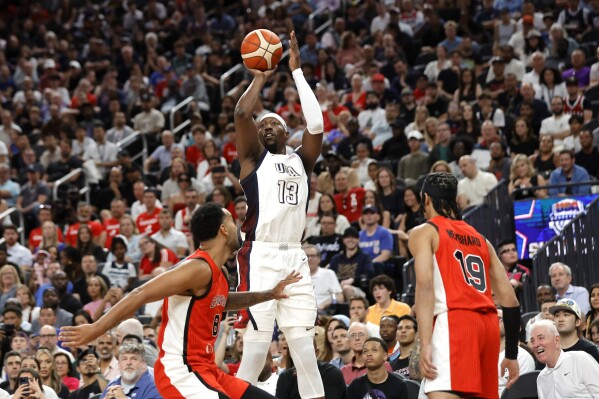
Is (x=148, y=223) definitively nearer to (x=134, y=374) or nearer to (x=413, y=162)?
(x=413, y=162)

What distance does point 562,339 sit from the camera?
10.3 m

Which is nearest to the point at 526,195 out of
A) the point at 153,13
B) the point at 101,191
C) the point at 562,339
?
the point at 562,339

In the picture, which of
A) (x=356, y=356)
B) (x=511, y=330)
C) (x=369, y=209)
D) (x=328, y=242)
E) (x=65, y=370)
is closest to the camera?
(x=511, y=330)

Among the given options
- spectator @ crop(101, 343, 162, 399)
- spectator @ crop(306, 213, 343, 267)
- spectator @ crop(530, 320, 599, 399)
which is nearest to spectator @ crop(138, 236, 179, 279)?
spectator @ crop(306, 213, 343, 267)

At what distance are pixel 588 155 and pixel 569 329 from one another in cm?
615

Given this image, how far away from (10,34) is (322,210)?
14518 millimetres

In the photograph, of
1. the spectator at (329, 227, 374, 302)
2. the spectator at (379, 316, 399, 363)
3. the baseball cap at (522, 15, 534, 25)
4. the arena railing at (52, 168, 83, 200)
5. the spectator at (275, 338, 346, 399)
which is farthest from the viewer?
the baseball cap at (522, 15, 534, 25)

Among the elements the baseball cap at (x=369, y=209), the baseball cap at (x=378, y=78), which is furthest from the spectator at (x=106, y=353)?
the baseball cap at (x=378, y=78)

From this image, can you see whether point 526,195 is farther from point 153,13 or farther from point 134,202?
point 153,13

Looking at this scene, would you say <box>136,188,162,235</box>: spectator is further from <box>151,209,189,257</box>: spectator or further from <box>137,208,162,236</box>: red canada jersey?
<box>151,209,189,257</box>: spectator

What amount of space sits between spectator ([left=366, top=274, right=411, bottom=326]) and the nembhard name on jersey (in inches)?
251

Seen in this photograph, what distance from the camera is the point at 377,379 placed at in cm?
1022

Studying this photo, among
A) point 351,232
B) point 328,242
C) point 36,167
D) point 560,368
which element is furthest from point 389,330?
point 36,167

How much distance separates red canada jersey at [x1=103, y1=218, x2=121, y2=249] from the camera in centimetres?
1820
